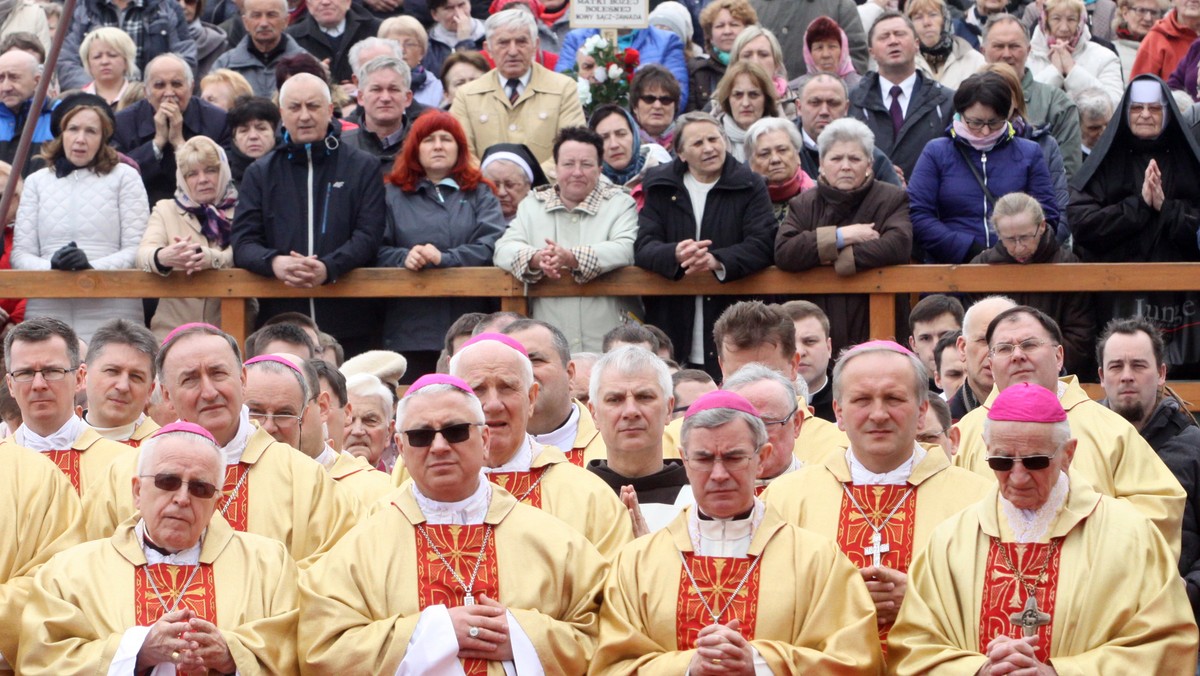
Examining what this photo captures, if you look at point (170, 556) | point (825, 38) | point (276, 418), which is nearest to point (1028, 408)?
point (170, 556)

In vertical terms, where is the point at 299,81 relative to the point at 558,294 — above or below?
above

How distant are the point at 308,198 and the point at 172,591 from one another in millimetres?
4716

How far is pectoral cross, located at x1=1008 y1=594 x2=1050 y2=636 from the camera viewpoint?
7191 mm

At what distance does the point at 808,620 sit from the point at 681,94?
22.3ft

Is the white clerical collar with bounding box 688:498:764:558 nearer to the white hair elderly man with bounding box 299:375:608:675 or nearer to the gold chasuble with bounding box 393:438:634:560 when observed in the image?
the white hair elderly man with bounding box 299:375:608:675

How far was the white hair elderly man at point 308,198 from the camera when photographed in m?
11.8

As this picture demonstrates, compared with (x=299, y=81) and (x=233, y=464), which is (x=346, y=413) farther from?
(x=299, y=81)

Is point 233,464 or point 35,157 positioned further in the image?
point 35,157

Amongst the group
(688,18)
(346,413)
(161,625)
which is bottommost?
(161,625)

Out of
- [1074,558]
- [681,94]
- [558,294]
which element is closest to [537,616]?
[1074,558]

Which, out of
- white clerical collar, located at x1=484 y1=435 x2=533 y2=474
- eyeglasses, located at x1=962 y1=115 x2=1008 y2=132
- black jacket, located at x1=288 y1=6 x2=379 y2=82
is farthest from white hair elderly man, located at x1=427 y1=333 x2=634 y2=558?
black jacket, located at x1=288 y1=6 x2=379 y2=82

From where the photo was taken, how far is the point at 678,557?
738cm

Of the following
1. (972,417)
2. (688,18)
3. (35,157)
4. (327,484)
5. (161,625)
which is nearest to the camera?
(161,625)

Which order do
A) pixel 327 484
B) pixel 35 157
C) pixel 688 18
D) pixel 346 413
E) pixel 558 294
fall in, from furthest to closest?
pixel 688 18
pixel 35 157
pixel 558 294
pixel 346 413
pixel 327 484
